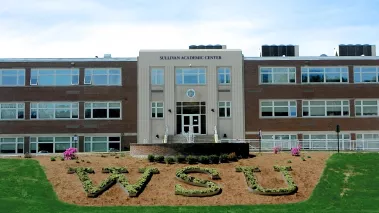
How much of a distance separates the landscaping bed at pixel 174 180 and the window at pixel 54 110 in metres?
14.7

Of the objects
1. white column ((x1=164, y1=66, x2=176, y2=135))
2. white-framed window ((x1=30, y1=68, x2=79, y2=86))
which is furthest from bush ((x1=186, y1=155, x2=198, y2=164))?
white-framed window ((x1=30, y1=68, x2=79, y2=86))

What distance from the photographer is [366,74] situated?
52625 mm

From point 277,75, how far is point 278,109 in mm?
3020

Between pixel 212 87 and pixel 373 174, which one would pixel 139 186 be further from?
pixel 212 87

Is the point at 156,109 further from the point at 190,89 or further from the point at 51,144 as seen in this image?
the point at 51,144

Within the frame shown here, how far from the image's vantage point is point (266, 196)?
2911 cm

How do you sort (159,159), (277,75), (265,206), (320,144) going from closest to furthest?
1. (265,206)
2. (159,159)
3. (320,144)
4. (277,75)

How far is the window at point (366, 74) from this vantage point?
52562 mm

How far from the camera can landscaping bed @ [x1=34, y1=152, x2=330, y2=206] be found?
1115 inches

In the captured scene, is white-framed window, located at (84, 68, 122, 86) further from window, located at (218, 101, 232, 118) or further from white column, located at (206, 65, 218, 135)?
window, located at (218, 101, 232, 118)

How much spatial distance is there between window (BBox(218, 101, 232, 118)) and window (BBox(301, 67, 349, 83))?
6998 mm

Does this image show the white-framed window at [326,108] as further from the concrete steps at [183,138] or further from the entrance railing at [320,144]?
the concrete steps at [183,138]

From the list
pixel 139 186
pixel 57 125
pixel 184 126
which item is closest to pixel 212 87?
A: pixel 184 126

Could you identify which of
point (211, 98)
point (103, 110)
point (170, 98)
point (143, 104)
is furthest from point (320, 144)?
point (103, 110)
